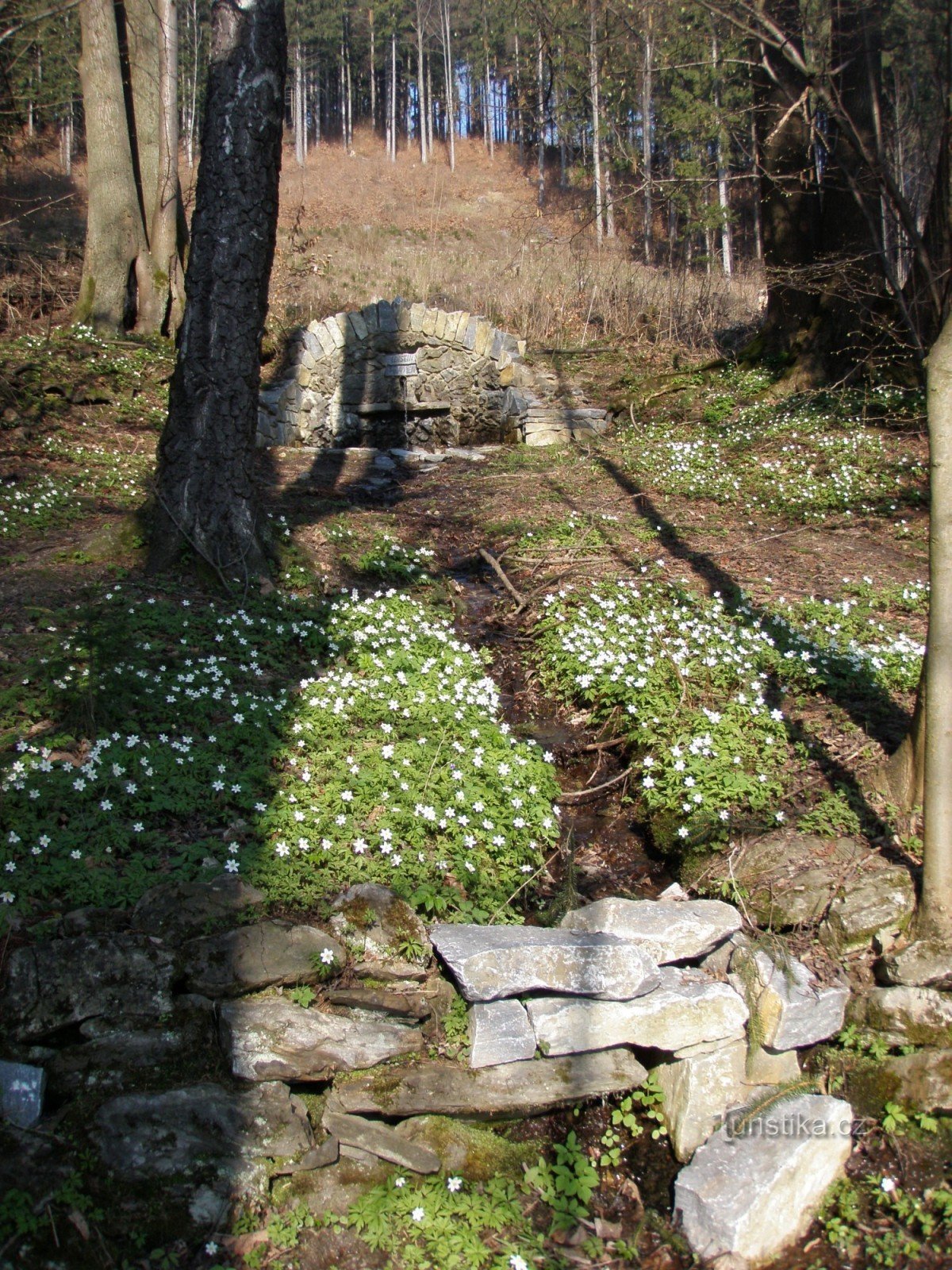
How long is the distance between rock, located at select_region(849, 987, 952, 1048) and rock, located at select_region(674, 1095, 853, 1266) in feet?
1.30

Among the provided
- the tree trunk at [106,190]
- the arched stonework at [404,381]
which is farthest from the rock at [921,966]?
the tree trunk at [106,190]

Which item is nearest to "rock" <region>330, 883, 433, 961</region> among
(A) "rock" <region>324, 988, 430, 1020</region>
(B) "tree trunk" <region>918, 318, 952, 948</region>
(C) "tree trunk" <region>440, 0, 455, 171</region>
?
(A) "rock" <region>324, 988, 430, 1020</region>

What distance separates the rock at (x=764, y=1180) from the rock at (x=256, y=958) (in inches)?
59.4

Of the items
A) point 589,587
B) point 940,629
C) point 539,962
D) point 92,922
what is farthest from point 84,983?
point 589,587

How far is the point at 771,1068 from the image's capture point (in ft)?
Result: 11.9

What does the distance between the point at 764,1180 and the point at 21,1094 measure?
2.47m

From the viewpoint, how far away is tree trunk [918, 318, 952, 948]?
353 centimetres

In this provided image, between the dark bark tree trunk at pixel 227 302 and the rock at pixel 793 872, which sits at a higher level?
the dark bark tree trunk at pixel 227 302

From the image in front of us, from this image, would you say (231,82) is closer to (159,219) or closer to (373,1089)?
(373,1089)

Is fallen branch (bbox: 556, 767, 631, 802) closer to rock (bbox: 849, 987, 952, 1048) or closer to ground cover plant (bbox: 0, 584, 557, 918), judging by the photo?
ground cover plant (bbox: 0, 584, 557, 918)

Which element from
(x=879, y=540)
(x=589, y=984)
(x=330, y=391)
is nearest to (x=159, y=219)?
(x=330, y=391)

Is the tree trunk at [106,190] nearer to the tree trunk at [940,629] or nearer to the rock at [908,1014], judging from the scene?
the tree trunk at [940,629]

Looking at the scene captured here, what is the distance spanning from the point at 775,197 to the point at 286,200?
83.3ft

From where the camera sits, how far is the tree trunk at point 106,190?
44.6ft
